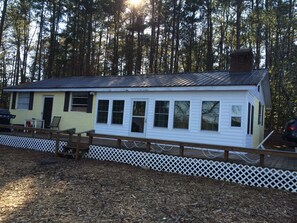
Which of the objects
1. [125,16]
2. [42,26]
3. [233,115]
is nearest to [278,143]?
→ [233,115]

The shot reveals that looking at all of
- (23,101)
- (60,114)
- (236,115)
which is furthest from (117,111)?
(23,101)

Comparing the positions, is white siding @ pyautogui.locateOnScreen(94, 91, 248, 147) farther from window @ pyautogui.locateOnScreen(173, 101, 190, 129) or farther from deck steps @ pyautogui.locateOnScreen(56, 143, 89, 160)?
deck steps @ pyautogui.locateOnScreen(56, 143, 89, 160)

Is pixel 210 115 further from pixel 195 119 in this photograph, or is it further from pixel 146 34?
pixel 146 34

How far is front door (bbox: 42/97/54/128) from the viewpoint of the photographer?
13867 millimetres

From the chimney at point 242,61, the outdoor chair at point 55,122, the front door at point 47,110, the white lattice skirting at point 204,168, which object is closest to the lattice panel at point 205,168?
the white lattice skirting at point 204,168

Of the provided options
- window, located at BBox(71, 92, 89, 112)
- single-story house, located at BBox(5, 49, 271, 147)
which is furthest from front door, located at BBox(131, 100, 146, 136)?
window, located at BBox(71, 92, 89, 112)

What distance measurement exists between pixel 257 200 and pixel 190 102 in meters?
5.15

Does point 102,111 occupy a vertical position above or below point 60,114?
above

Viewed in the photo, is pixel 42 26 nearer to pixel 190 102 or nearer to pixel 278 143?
pixel 190 102

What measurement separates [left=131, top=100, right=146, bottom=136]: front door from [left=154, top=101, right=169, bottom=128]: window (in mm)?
596

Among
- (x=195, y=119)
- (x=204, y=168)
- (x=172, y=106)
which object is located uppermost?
(x=172, y=106)

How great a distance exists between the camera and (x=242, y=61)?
11391mm

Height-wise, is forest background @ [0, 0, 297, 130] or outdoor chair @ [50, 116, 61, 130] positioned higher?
forest background @ [0, 0, 297, 130]

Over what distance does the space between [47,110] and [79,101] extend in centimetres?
217
